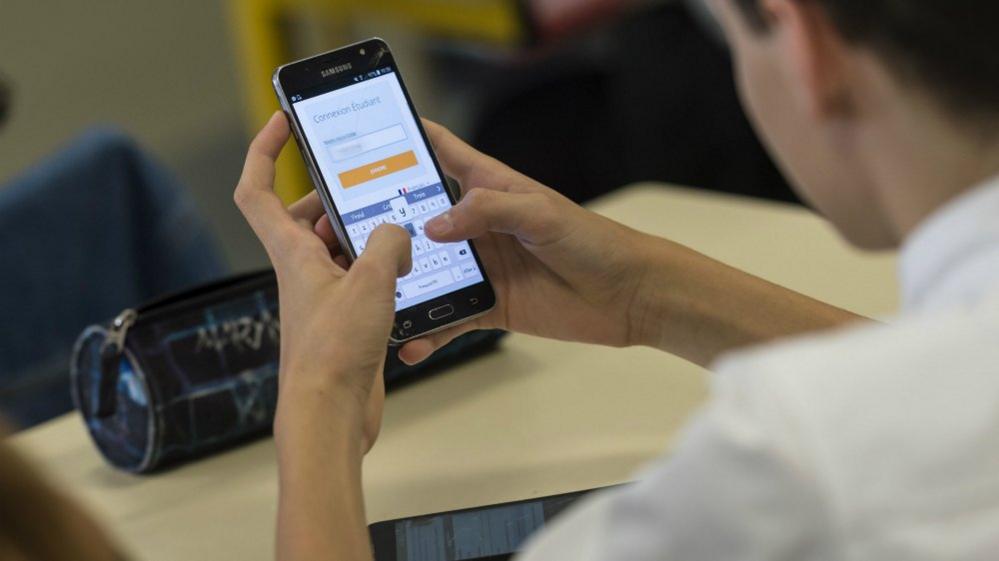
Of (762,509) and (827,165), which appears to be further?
(827,165)

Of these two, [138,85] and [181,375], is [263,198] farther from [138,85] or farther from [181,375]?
[138,85]

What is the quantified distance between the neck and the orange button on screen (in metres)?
0.45

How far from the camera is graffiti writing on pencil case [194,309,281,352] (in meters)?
1.06

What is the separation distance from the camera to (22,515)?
49cm

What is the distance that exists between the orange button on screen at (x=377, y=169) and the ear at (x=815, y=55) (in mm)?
422

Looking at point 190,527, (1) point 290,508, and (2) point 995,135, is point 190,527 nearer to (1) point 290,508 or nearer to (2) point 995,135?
(1) point 290,508

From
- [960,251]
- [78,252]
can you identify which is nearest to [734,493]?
[960,251]

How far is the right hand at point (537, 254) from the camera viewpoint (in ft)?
3.11

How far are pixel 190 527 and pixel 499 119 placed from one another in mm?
1329

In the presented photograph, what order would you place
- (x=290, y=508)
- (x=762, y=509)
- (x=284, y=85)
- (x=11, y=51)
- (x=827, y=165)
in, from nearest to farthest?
(x=762, y=509)
(x=827, y=165)
(x=290, y=508)
(x=284, y=85)
(x=11, y=51)

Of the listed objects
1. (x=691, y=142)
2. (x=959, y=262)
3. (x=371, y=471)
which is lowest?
(x=691, y=142)

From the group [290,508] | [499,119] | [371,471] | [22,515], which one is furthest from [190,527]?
[499,119]

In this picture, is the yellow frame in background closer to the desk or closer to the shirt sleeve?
the desk

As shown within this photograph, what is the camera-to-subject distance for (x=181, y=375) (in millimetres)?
1041
